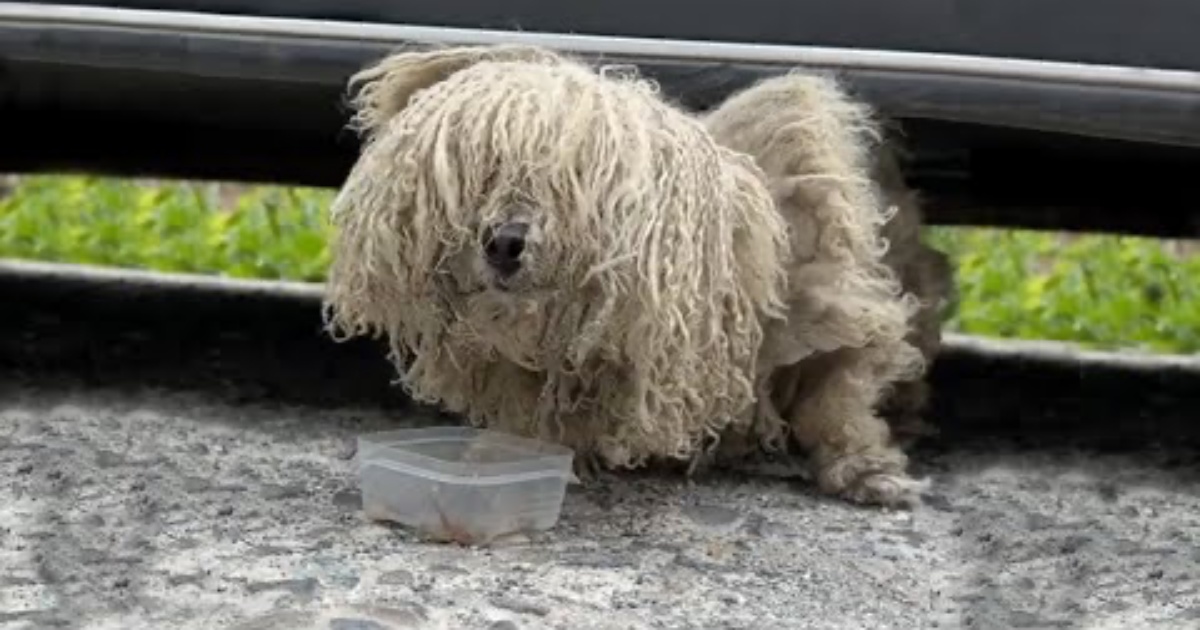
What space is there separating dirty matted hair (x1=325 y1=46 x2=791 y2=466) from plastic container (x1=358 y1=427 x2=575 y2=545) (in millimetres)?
73

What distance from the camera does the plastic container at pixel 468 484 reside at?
10.3 feet

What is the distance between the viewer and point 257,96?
4.07m

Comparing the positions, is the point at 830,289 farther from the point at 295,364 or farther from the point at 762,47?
the point at 295,364

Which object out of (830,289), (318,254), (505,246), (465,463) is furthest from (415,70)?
(318,254)

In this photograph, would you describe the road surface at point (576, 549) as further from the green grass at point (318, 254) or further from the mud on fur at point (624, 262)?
the green grass at point (318, 254)

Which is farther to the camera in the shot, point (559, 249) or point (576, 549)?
point (576, 549)

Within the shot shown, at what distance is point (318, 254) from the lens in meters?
6.78

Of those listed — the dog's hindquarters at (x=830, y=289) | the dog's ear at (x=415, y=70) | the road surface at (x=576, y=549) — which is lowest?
the road surface at (x=576, y=549)

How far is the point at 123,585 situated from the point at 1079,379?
2.82 m

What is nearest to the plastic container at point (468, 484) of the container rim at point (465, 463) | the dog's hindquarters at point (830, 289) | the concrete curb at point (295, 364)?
the container rim at point (465, 463)

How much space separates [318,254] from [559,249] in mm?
3929

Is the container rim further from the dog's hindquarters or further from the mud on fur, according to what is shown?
the dog's hindquarters

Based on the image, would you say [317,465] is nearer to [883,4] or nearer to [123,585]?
[123,585]

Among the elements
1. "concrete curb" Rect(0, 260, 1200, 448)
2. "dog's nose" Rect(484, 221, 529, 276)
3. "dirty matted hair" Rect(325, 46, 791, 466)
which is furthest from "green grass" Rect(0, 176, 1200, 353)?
"dog's nose" Rect(484, 221, 529, 276)
